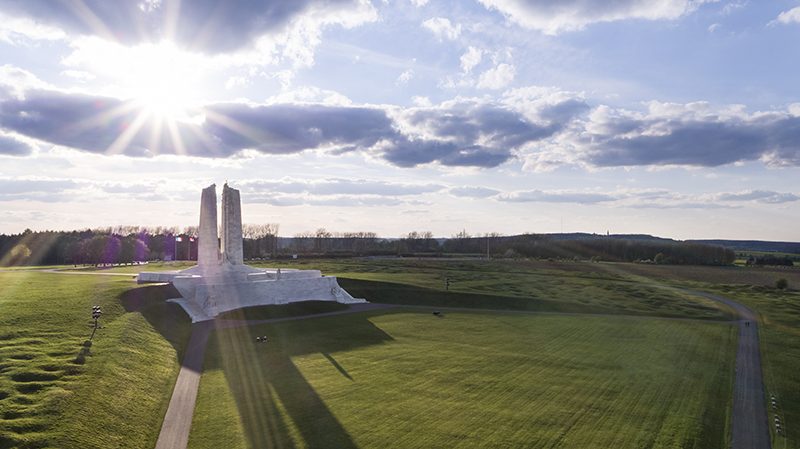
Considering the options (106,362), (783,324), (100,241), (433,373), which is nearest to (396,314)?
(433,373)

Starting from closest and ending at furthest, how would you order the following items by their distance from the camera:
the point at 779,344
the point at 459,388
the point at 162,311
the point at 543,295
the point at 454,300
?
the point at 459,388 → the point at 162,311 → the point at 779,344 → the point at 454,300 → the point at 543,295

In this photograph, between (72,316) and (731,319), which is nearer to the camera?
(72,316)

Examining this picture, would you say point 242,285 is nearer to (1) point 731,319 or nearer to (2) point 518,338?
(2) point 518,338

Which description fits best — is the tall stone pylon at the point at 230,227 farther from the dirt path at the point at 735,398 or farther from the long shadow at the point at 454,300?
the long shadow at the point at 454,300

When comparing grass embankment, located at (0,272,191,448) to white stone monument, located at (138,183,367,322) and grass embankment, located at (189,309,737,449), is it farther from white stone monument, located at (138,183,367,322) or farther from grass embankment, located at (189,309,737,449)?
white stone monument, located at (138,183,367,322)

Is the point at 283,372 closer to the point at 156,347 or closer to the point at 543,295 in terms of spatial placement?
the point at 156,347

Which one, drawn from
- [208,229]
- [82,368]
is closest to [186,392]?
[82,368]

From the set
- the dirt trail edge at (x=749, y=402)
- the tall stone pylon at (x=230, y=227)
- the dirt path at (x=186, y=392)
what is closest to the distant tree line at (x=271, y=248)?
the tall stone pylon at (x=230, y=227)
